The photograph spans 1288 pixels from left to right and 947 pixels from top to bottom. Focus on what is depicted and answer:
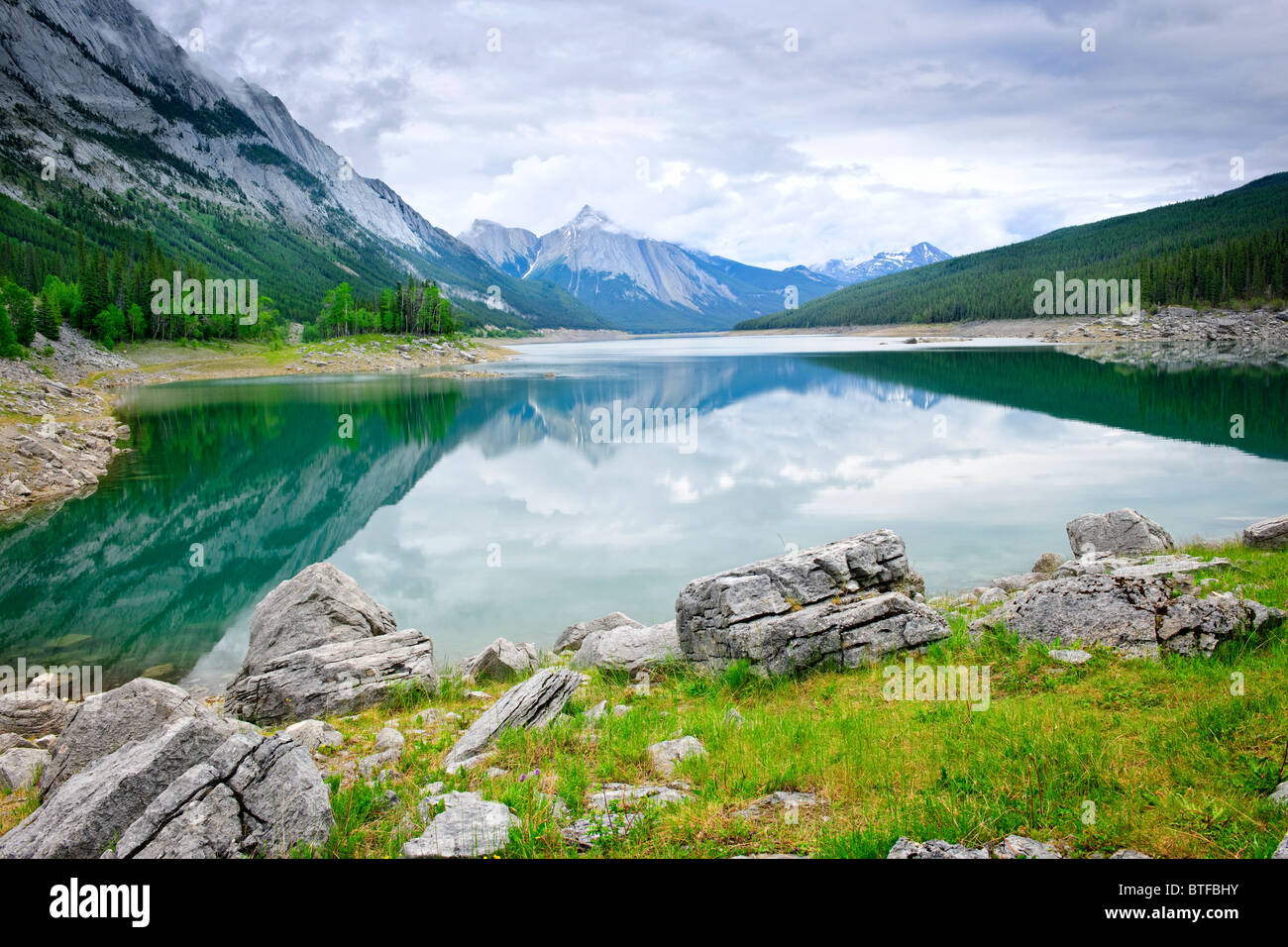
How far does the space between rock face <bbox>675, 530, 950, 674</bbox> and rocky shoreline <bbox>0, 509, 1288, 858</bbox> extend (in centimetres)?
3

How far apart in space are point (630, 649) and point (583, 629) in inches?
140

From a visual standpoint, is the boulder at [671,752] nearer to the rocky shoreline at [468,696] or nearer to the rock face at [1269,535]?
the rocky shoreline at [468,696]

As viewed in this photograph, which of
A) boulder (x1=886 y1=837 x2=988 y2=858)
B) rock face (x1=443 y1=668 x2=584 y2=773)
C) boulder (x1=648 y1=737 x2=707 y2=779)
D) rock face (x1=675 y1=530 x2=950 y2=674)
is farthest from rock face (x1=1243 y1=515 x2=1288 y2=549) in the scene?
rock face (x1=443 y1=668 x2=584 y2=773)

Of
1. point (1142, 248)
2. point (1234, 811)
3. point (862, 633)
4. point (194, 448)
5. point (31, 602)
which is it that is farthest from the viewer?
point (1142, 248)

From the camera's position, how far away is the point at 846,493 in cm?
3033

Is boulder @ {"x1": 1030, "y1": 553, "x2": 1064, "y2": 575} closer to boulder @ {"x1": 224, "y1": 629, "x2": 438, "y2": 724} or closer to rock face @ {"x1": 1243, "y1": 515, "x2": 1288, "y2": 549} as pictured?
rock face @ {"x1": 1243, "y1": 515, "x2": 1288, "y2": 549}

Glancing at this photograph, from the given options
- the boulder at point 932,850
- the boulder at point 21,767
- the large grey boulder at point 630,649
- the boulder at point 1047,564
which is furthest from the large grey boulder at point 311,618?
the boulder at point 1047,564

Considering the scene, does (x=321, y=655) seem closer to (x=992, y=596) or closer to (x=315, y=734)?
(x=315, y=734)

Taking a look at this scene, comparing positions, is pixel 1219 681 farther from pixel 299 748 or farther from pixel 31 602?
pixel 31 602

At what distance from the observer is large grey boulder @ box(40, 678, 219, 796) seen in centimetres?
844

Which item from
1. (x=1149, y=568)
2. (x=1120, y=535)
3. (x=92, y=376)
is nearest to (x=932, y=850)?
(x=1149, y=568)

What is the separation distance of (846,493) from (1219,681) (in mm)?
22861

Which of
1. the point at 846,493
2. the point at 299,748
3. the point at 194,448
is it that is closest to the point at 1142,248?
the point at 846,493

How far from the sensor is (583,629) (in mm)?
15914
